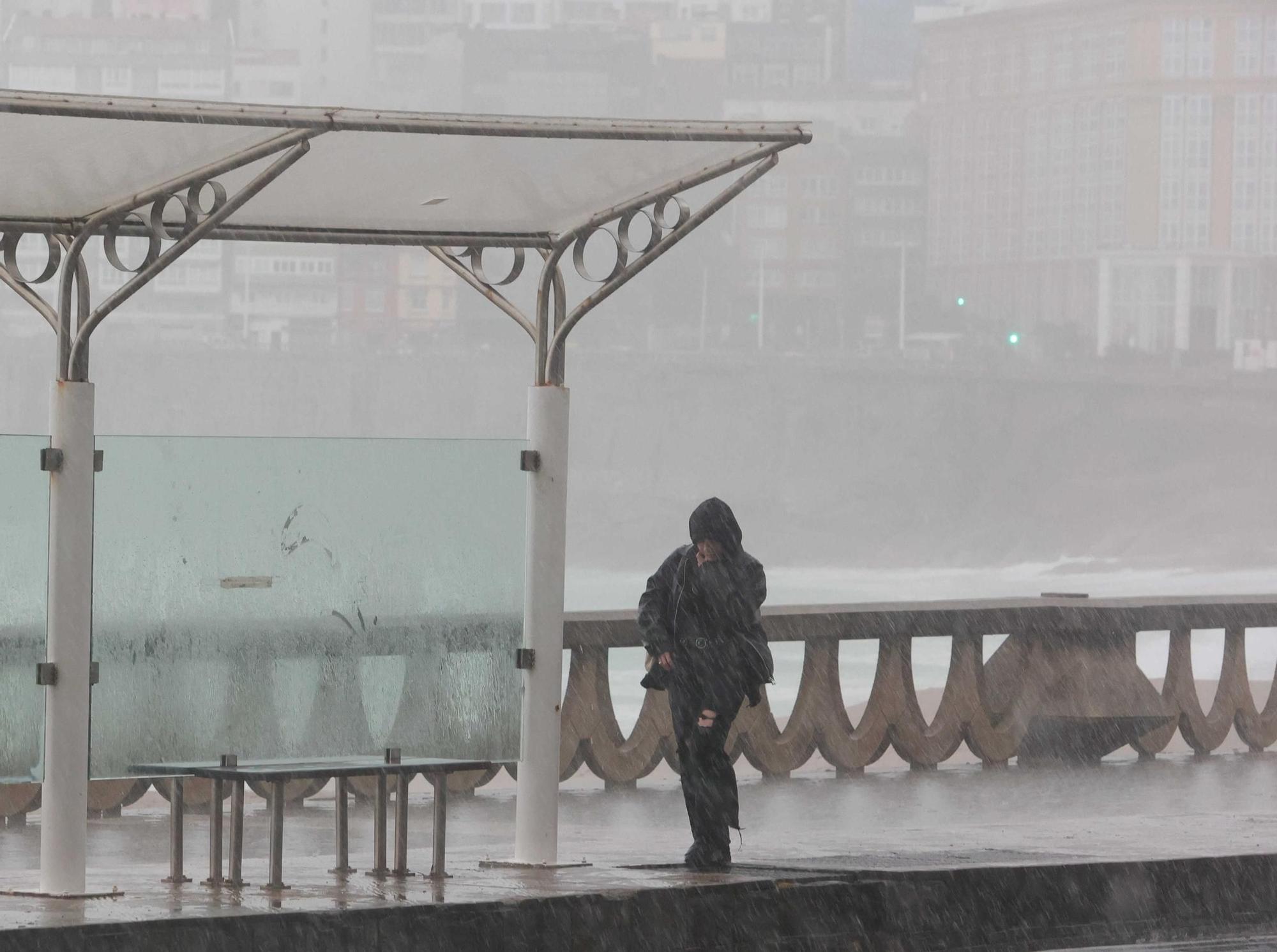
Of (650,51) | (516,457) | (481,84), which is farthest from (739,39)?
(516,457)

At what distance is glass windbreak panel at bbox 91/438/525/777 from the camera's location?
775cm

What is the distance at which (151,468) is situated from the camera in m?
7.82

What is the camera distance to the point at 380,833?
325 inches

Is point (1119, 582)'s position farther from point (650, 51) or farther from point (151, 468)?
point (151, 468)

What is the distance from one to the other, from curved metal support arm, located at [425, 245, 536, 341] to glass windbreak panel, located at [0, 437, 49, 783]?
1.98 meters

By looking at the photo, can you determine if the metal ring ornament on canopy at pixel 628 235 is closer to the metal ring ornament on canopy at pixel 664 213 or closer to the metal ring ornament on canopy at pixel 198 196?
the metal ring ornament on canopy at pixel 664 213

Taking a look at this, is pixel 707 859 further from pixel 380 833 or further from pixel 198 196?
pixel 198 196

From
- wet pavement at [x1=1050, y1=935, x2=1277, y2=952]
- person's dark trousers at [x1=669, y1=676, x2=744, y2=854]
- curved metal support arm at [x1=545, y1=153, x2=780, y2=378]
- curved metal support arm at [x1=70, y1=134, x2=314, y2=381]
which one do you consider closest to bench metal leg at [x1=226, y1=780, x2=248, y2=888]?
curved metal support arm at [x1=70, y1=134, x2=314, y2=381]

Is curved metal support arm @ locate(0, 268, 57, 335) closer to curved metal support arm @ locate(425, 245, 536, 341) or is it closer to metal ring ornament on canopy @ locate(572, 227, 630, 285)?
curved metal support arm @ locate(425, 245, 536, 341)

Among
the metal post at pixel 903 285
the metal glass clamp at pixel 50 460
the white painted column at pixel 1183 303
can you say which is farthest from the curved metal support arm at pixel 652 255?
the white painted column at pixel 1183 303

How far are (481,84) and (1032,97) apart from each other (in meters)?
35.1

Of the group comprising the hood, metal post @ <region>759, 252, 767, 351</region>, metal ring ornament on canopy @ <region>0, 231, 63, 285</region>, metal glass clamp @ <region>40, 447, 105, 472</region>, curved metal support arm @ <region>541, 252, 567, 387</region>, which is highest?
metal post @ <region>759, 252, 767, 351</region>

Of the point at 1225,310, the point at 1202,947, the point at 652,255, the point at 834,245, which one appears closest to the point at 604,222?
the point at 652,255

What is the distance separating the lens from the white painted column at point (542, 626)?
8.59 meters
